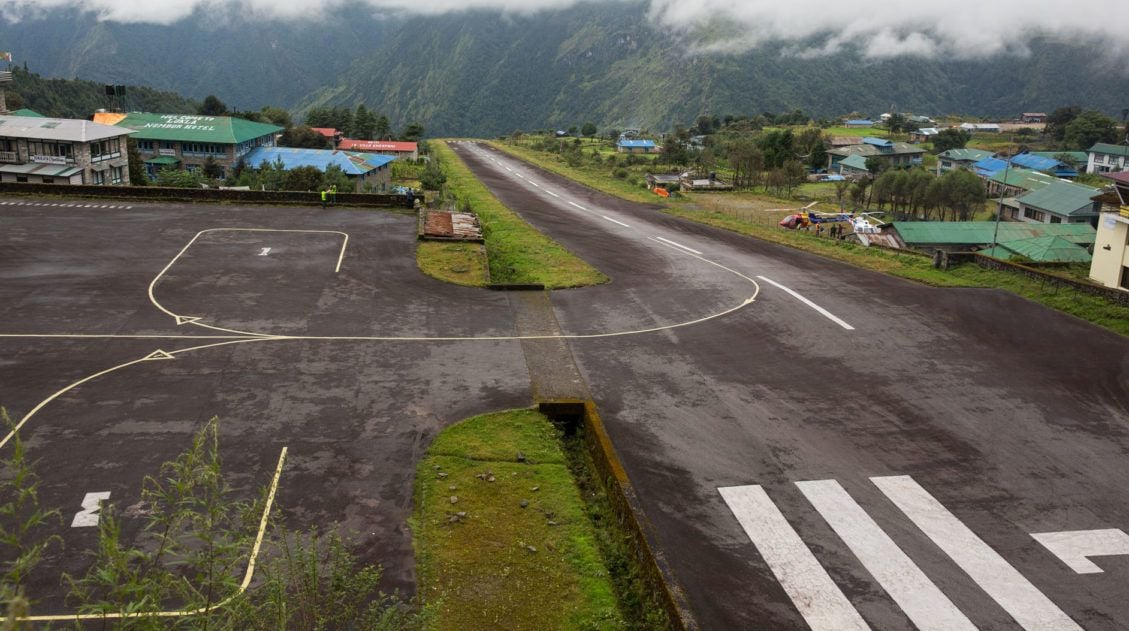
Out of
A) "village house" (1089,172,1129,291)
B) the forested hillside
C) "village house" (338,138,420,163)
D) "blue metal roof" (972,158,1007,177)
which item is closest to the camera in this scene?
"village house" (1089,172,1129,291)

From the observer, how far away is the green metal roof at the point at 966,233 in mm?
65375

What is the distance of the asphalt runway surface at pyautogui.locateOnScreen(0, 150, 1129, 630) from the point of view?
15.9 metres

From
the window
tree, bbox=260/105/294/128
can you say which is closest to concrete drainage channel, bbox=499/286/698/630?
the window

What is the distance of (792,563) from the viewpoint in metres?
16.0

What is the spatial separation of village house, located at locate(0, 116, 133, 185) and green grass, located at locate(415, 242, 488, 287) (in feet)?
123

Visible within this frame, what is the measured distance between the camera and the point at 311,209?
4972cm

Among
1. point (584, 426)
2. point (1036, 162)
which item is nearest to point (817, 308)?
point (584, 426)

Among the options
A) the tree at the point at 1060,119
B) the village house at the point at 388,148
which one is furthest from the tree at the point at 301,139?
the tree at the point at 1060,119

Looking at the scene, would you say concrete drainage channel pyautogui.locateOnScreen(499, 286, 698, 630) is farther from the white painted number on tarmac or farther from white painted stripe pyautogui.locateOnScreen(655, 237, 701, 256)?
white painted stripe pyautogui.locateOnScreen(655, 237, 701, 256)

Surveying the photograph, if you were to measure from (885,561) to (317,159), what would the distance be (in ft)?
264

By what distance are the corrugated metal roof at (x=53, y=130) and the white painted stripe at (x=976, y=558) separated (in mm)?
65143

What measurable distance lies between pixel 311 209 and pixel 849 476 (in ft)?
128

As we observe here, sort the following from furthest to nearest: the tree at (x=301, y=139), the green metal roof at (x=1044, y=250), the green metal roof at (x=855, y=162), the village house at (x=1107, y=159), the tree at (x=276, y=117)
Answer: the tree at (x=276, y=117) → the village house at (x=1107, y=159) → the green metal roof at (x=855, y=162) → the tree at (x=301, y=139) → the green metal roof at (x=1044, y=250)

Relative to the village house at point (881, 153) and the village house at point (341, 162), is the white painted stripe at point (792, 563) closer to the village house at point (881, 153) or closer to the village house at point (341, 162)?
the village house at point (341, 162)
